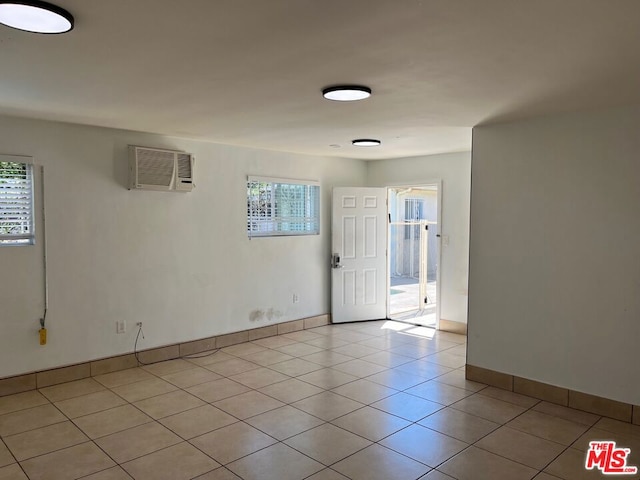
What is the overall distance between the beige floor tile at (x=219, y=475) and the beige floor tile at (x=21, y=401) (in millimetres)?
1872

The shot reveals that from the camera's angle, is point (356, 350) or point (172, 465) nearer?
point (172, 465)

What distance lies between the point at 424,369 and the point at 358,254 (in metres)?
2.37

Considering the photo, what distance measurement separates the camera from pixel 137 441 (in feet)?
9.95

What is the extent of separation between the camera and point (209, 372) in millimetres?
4410

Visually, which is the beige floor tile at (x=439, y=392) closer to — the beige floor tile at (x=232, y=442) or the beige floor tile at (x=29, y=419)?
the beige floor tile at (x=232, y=442)

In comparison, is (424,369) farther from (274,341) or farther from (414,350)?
(274,341)

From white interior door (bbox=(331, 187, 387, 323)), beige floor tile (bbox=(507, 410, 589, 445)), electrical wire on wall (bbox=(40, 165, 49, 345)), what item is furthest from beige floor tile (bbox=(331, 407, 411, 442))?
white interior door (bbox=(331, 187, 387, 323))

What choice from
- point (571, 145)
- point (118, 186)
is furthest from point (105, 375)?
point (571, 145)

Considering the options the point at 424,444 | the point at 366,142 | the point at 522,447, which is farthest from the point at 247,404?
the point at 366,142

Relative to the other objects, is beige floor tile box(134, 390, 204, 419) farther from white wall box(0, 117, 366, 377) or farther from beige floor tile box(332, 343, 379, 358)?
beige floor tile box(332, 343, 379, 358)

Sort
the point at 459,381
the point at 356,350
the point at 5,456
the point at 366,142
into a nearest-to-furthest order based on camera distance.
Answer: the point at 5,456, the point at 459,381, the point at 366,142, the point at 356,350

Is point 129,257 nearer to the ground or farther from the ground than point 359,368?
farther from the ground

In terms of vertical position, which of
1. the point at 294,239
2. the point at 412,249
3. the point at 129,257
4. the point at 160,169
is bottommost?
the point at 412,249

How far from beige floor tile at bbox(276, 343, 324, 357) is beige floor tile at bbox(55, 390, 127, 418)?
6.10ft
